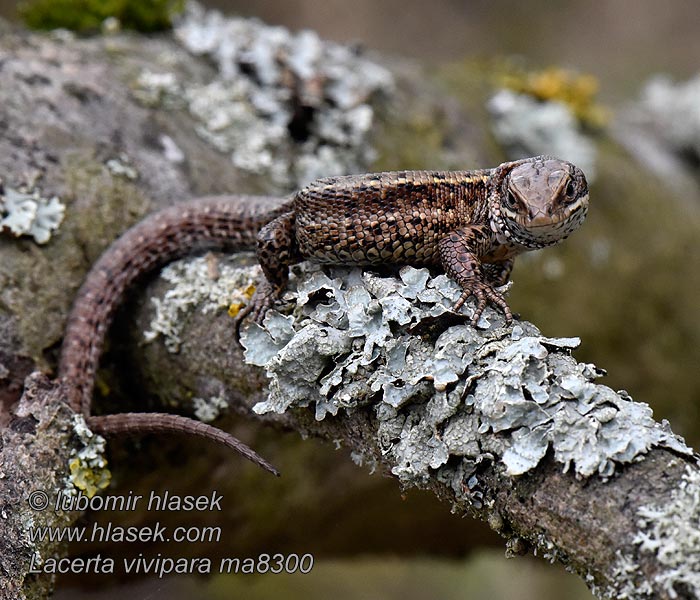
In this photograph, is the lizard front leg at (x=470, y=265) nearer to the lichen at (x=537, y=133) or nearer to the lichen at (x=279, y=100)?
the lichen at (x=279, y=100)

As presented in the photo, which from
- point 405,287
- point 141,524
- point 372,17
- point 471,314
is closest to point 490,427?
point 471,314

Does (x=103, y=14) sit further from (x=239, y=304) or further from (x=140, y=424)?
(x=140, y=424)

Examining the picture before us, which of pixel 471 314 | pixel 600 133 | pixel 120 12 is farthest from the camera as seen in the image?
pixel 600 133

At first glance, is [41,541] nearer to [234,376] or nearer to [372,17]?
[234,376]

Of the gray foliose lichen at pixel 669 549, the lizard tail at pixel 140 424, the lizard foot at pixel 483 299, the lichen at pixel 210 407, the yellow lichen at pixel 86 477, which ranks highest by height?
the lizard foot at pixel 483 299

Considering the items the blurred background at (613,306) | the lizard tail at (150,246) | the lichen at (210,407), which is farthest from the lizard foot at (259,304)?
the blurred background at (613,306)

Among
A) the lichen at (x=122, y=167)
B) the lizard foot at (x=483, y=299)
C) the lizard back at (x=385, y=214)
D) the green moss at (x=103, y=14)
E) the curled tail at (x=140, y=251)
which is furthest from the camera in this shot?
the green moss at (x=103, y=14)

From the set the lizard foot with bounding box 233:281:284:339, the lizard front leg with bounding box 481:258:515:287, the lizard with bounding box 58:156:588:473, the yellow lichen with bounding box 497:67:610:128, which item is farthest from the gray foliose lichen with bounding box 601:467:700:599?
the yellow lichen with bounding box 497:67:610:128
